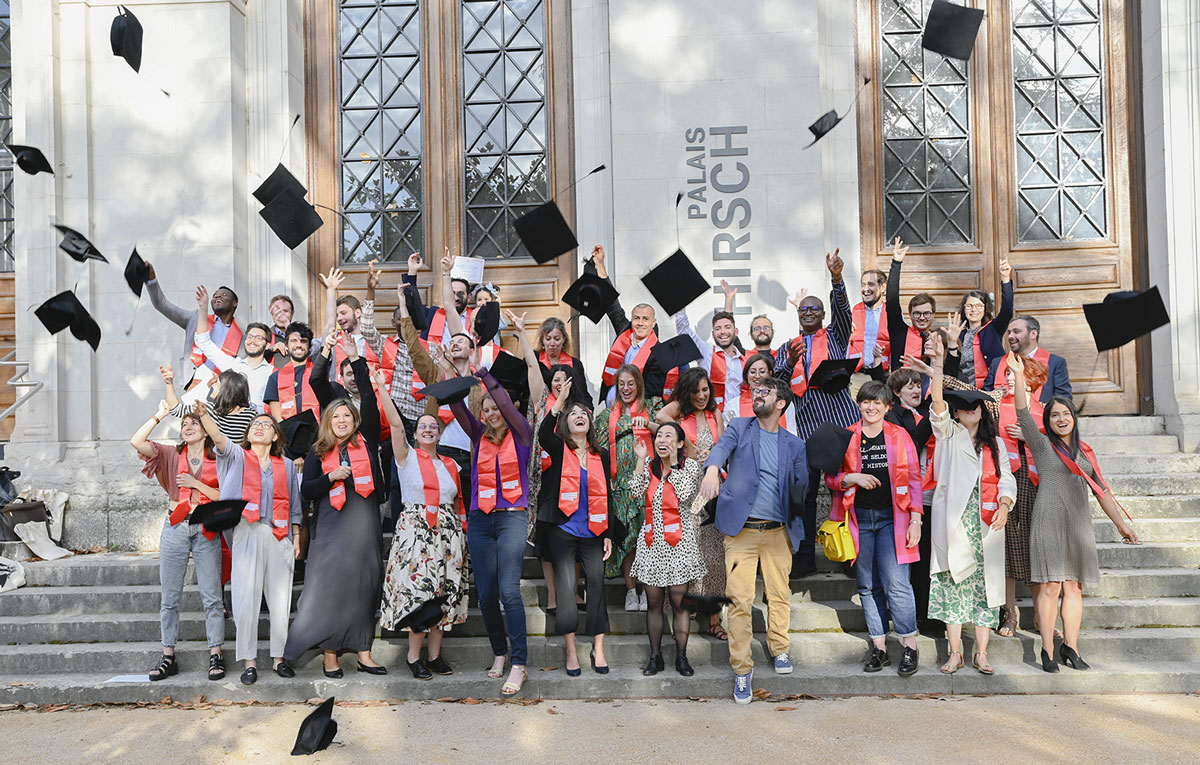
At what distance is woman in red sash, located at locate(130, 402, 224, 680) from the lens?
22.4ft

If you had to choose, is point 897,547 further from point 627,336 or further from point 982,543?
point 627,336

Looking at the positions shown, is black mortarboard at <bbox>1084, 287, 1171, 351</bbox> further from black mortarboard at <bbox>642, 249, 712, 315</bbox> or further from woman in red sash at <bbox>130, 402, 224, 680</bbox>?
woman in red sash at <bbox>130, 402, 224, 680</bbox>

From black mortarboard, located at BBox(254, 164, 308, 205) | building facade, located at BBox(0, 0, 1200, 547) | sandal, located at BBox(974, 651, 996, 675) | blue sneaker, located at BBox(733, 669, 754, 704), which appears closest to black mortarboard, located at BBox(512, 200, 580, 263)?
building facade, located at BBox(0, 0, 1200, 547)

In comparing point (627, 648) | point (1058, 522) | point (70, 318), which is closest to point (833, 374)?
point (1058, 522)

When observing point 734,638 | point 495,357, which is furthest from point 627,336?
point 734,638

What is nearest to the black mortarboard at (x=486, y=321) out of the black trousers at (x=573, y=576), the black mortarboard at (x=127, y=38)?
the black trousers at (x=573, y=576)

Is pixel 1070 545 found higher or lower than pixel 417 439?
lower

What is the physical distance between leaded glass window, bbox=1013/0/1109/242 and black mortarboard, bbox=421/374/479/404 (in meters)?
7.16

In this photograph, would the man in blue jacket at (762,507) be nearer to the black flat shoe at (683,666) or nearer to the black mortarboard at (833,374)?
the black flat shoe at (683,666)

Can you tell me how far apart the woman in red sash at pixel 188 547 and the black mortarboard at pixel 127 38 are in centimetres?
475

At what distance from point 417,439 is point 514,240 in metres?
4.55

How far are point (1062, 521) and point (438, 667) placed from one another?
435cm

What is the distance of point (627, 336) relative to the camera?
8094 millimetres

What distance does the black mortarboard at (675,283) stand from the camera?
830 cm
